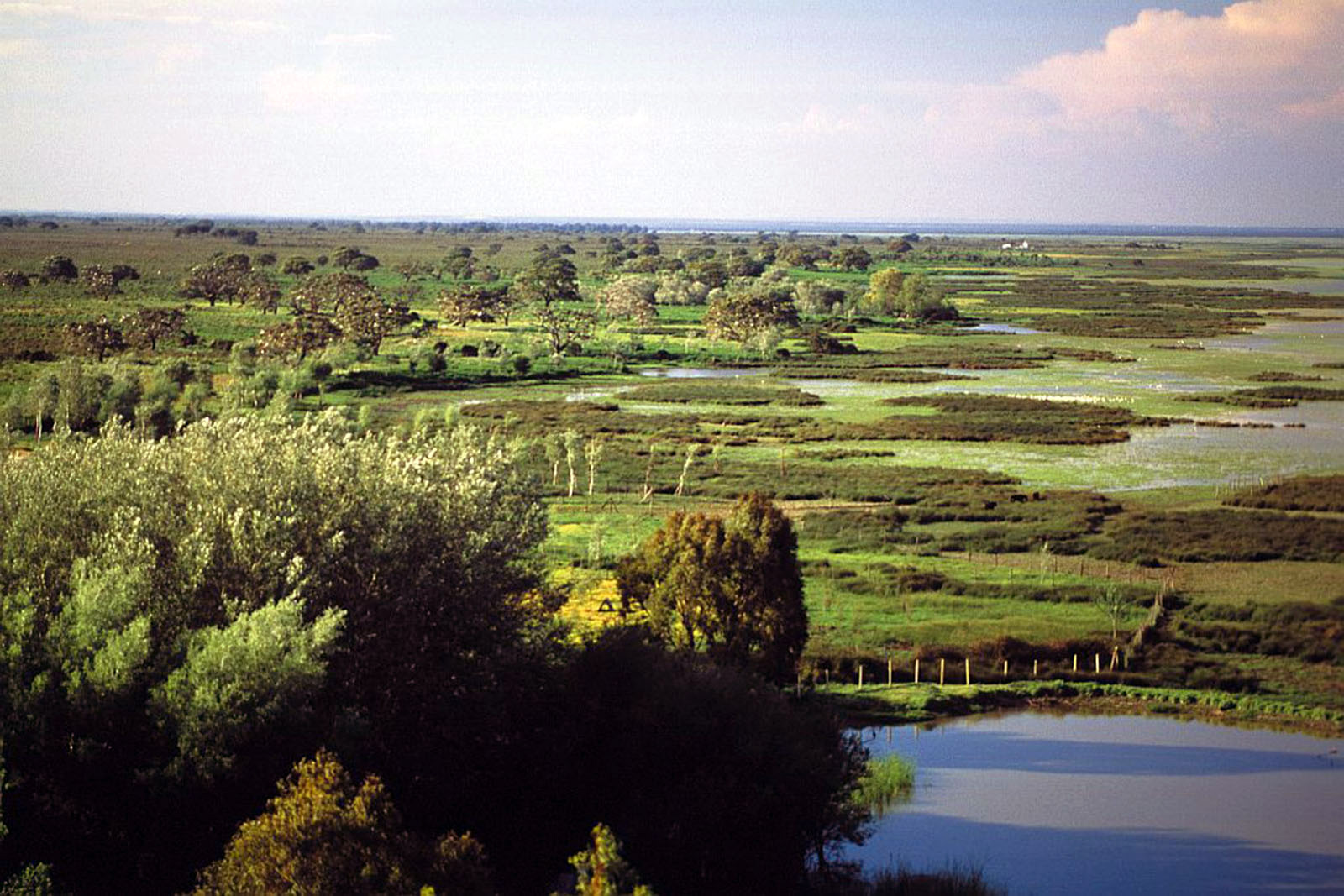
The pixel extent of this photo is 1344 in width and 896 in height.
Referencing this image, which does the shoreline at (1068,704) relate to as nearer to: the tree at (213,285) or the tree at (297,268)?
the tree at (213,285)

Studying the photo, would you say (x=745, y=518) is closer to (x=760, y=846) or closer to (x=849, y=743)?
(x=849, y=743)

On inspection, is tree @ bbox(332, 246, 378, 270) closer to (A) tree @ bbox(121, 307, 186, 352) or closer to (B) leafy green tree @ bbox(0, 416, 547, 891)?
(A) tree @ bbox(121, 307, 186, 352)

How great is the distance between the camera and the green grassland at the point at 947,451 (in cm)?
3912

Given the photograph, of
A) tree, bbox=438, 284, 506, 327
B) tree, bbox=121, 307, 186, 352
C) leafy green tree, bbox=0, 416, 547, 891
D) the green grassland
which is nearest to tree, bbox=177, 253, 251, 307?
the green grassland

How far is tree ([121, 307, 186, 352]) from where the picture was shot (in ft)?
315

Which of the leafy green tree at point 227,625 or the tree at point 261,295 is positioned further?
the tree at point 261,295

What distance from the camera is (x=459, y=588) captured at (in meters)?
21.6

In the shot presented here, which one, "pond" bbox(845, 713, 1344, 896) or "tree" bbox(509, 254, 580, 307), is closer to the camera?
"pond" bbox(845, 713, 1344, 896)

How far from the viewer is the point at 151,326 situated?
97.2 meters

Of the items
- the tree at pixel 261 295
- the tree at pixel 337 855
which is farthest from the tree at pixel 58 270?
the tree at pixel 337 855

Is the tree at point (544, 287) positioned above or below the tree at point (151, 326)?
above

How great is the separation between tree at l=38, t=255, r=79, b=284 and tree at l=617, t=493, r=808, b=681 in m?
125

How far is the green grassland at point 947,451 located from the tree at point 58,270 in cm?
197

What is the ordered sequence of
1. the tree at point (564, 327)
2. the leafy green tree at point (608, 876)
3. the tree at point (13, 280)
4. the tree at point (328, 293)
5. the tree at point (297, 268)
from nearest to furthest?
the leafy green tree at point (608, 876), the tree at point (564, 327), the tree at point (328, 293), the tree at point (13, 280), the tree at point (297, 268)
